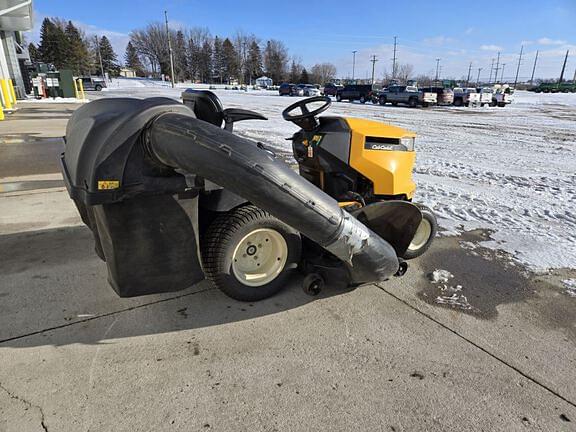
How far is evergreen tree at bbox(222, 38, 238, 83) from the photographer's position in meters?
89.7

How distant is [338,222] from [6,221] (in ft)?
13.7

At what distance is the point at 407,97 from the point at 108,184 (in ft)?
97.4

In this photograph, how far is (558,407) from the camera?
1957 mm

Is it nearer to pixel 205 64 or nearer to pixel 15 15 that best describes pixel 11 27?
pixel 15 15

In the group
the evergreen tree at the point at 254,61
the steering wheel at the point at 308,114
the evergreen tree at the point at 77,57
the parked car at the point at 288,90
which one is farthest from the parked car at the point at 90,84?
the evergreen tree at the point at 254,61

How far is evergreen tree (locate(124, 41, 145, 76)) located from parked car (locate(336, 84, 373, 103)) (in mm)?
84531

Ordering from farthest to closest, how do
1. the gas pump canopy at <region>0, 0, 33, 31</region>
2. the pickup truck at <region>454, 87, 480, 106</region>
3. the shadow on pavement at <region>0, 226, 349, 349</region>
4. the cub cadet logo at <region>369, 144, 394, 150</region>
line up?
the pickup truck at <region>454, 87, 480, 106</region>, the gas pump canopy at <region>0, 0, 33, 31</region>, the cub cadet logo at <region>369, 144, 394, 150</region>, the shadow on pavement at <region>0, 226, 349, 349</region>

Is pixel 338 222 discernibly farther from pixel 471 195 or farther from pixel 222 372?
pixel 471 195

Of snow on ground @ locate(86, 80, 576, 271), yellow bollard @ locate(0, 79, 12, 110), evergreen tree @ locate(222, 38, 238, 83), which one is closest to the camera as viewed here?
snow on ground @ locate(86, 80, 576, 271)

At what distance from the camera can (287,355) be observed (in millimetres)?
2307

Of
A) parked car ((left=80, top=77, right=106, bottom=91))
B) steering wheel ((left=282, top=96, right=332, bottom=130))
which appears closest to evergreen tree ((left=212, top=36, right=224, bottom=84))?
parked car ((left=80, top=77, right=106, bottom=91))

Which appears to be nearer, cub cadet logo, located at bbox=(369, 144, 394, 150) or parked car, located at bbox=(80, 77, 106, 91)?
cub cadet logo, located at bbox=(369, 144, 394, 150)

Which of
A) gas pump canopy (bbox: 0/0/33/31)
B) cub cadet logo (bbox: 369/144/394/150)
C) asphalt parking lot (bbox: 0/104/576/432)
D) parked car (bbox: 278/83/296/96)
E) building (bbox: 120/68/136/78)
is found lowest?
asphalt parking lot (bbox: 0/104/576/432)

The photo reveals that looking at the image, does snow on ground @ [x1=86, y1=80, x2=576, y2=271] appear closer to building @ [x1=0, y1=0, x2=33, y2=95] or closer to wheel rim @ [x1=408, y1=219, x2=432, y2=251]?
wheel rim @ [x1=408, y1=219, x2=432, y2=251]
